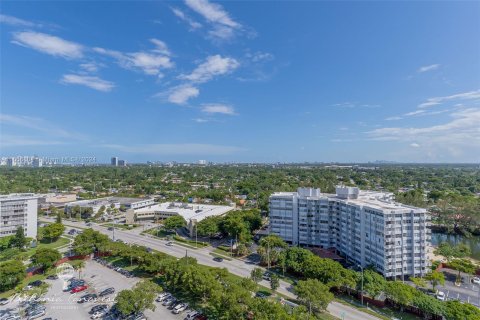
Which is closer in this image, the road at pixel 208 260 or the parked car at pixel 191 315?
the parked car at pixel 191 315

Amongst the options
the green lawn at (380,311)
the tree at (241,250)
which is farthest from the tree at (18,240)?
the green lawn at (380,311)

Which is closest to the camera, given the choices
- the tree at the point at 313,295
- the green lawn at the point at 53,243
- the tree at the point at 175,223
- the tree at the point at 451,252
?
the tree at the point at 313,295

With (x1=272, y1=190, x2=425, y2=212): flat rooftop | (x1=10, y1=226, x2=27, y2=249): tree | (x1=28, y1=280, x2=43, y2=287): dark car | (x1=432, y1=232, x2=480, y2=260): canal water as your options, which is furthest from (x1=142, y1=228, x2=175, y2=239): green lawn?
(x1=432, y1=232, x2=480, y2=260): canal water

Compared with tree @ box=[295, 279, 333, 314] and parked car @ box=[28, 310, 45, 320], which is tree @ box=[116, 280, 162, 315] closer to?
parked car @ box=[28, 310, 45, 320]

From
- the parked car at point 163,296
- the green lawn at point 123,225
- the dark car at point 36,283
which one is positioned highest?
the green lawn at point 123,225

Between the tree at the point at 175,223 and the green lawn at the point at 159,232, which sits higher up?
the tree at the point at 175,223

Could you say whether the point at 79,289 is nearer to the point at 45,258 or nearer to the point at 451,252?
the point at 45,258

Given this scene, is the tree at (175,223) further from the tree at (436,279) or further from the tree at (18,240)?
the tree at (436,279)
